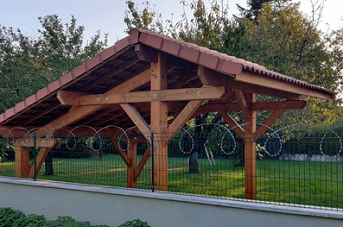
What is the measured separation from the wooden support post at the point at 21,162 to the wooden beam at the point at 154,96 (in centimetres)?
256

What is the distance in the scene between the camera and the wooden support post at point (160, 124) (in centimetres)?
649

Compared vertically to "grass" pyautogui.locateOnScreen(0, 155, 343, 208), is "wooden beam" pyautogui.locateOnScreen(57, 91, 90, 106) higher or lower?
higher

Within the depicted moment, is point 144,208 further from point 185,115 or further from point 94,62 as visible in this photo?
point 94,62

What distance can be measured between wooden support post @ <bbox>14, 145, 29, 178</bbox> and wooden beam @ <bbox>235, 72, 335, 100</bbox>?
6.31 metres

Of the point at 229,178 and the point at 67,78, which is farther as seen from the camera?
the point at 67,78

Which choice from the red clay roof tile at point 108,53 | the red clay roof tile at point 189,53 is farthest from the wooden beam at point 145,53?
the red clay roof tile at point 189,53

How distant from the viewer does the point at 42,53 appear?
15.5 m

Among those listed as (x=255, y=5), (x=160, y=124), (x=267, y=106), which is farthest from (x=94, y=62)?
(x=255, y=5)

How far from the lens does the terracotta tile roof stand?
559 cm

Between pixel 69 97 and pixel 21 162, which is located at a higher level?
pixel 69 97

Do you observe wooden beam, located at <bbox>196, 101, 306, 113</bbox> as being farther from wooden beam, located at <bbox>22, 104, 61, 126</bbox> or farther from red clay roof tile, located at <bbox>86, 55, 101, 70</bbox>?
wooden beam, located at <bbox>22, 104, 61, 126</bbox>

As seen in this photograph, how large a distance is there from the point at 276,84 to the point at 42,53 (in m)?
11.9

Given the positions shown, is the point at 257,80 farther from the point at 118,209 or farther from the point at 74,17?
the point at 74,17

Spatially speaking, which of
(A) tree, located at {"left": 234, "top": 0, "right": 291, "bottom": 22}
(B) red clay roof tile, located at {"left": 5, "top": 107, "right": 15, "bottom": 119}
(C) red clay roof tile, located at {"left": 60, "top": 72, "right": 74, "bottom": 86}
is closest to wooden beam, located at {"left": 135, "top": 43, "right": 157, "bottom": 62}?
(C) red clay roof tile, located at {"left": 60, "top": 72, "right": 74, "bottom": 86}
